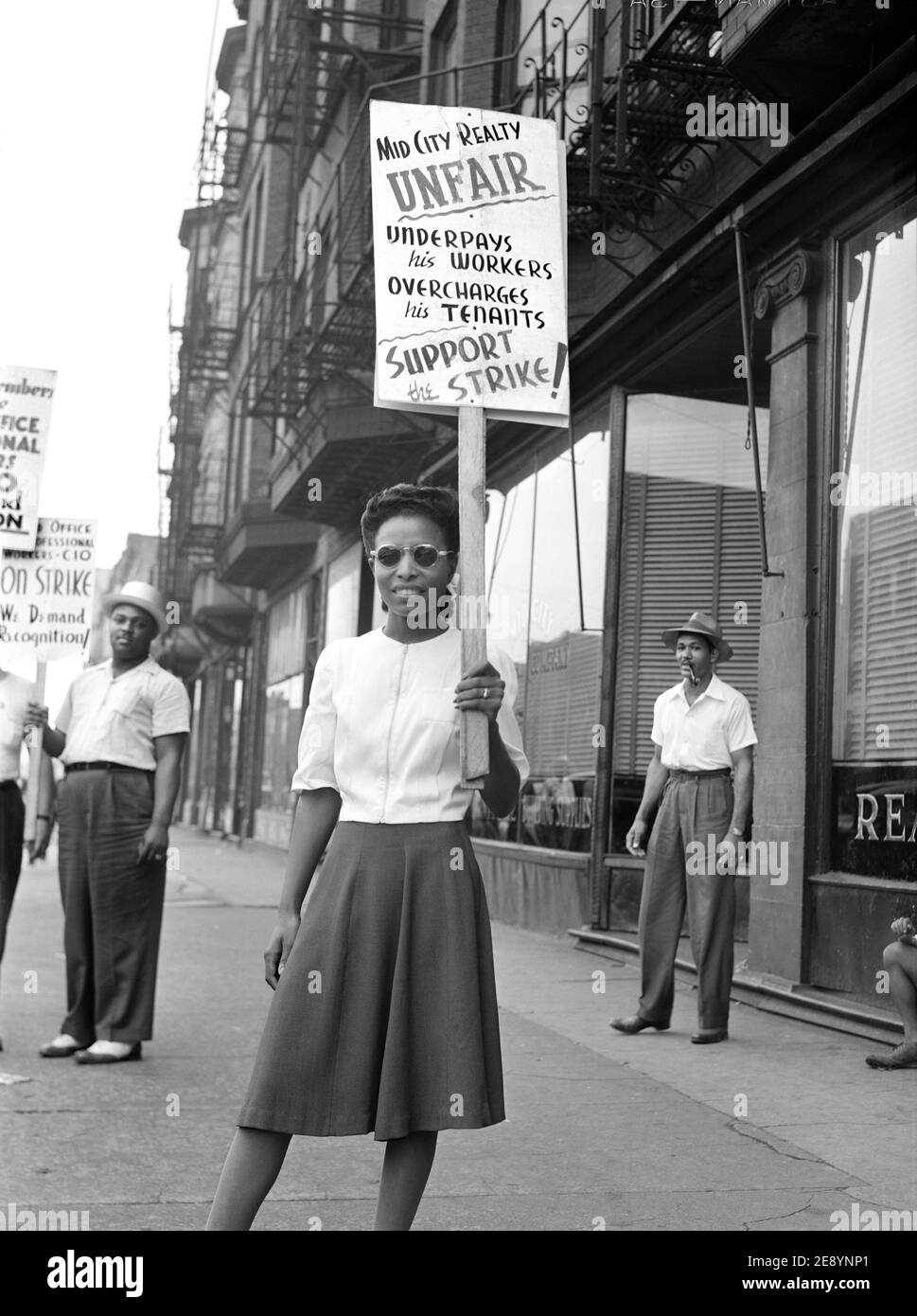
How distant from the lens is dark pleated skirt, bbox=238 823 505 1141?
3553 mm

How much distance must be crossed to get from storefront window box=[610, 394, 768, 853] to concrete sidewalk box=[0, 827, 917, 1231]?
309 centimetres

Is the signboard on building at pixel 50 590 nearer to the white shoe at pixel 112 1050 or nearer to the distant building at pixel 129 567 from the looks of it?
the white shoe at pixel 112 1050

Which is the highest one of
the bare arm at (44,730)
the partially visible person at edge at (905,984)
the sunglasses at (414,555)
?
the sunglasses at (414,555)

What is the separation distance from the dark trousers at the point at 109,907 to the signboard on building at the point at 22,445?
58.0 inches

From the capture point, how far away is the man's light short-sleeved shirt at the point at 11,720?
7.51 m

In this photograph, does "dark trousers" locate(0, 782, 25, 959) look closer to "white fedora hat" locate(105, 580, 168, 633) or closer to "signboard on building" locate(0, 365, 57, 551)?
"white fedora hat" locate(105, 580, 168, 633)

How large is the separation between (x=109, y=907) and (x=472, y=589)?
413 centimetres

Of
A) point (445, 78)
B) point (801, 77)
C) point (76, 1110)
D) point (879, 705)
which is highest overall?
point (445, 78)

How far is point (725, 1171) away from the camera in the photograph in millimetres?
5156

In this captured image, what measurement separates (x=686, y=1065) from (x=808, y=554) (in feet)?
10.7

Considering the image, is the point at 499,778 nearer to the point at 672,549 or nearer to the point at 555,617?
the point at 672,549

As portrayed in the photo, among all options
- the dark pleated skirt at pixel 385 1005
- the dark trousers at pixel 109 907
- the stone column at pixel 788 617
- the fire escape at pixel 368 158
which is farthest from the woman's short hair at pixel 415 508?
the fire escape at pixel 368 158
